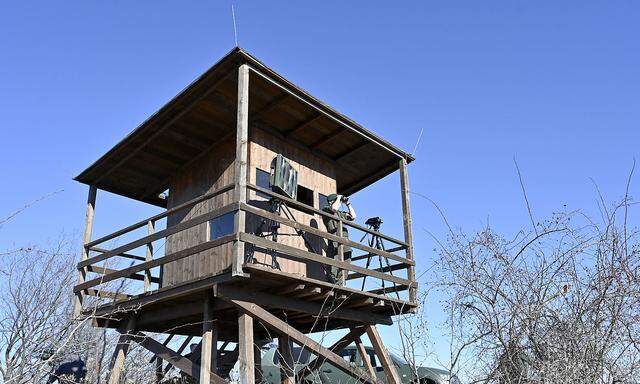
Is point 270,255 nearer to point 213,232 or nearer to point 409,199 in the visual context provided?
point 213,232

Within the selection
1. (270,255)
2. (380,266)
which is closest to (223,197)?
(270,255)

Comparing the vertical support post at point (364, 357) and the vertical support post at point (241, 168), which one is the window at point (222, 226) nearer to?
the vertical support post at point (241, 168)

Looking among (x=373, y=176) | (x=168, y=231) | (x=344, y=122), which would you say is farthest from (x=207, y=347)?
(x=373, y=176)

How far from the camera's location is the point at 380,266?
11.4 metres

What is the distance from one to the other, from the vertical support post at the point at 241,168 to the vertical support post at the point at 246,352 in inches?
42.8

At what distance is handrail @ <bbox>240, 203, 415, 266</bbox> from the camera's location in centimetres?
824

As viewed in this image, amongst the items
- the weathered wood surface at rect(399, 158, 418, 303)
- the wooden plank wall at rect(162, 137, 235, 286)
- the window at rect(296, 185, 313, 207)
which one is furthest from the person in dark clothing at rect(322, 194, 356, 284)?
the wooden plank wall at rect(162, 137, 235, 286)

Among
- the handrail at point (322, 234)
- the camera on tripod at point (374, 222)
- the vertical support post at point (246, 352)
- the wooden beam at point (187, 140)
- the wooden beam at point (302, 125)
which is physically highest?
the wooden beam at point (302, 125)

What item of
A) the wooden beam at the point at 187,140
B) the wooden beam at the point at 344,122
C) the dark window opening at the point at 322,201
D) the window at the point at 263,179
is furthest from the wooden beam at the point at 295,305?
the wooden beam at the point at 187,140

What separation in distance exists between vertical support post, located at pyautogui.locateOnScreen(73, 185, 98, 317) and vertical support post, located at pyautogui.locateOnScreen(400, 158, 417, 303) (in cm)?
644

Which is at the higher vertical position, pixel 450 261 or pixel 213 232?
pixel 213 232

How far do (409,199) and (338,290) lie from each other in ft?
A: 10.7

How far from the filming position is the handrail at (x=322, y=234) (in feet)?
27.0

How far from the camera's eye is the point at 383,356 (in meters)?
11.1
